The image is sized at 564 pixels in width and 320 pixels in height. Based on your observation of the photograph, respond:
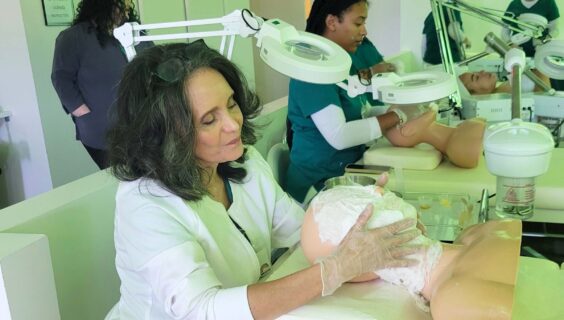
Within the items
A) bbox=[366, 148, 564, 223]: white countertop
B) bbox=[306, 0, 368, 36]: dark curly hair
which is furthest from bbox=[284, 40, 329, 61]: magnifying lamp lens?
bbox=[306, 0, 368, 36]: dark curly hair

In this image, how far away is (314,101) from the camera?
172 centimetres

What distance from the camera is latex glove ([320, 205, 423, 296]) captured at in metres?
0.84

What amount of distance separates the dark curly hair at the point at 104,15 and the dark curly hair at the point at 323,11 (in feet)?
3.17

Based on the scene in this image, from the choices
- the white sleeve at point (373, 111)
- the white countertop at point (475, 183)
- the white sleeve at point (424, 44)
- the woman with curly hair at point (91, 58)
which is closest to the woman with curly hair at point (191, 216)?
the white countertop at point (475, 183)

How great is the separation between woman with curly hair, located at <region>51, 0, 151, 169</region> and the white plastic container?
6.09 feet

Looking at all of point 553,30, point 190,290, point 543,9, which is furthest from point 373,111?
point 543,9

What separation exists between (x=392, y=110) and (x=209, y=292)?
1.11 metres

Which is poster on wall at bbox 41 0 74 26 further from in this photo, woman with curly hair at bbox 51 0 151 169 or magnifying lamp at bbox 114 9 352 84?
magnifying lamp at bbox 114 9 352 84

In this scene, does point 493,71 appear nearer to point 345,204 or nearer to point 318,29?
point 318,29

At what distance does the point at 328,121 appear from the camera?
172cm

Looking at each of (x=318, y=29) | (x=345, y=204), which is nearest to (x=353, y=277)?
(x=345, y=204)

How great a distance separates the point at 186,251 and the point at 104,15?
1.95 metres

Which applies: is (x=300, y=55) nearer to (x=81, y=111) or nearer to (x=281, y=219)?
(x=281, y=219)

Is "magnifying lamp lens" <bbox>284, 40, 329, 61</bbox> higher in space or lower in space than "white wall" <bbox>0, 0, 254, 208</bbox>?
higher
